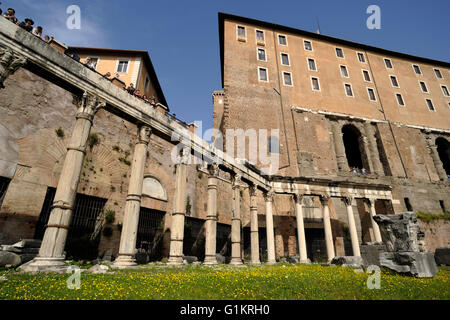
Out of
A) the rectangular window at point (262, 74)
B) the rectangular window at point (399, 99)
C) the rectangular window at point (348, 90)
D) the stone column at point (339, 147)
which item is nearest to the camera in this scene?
the stone column at point (339, 147)

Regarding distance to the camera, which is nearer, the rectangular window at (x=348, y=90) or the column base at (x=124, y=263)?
the column base at (x=124, y=263)

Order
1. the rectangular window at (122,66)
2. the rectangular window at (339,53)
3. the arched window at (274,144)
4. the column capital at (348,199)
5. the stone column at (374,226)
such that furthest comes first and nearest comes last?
the rectangular window at (339,53), the arched window at (274,144), the rectangular window at (122,66), the column capital at (348,199), the stone column at (374,226)

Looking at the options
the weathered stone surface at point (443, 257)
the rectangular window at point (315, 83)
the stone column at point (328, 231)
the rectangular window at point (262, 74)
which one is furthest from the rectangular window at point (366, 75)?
the weathered stone surface at point (443, 257)

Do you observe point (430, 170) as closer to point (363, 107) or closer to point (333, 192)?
point (363, 107)

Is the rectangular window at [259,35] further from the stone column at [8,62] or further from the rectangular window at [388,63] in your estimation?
the stone column at [8,62]

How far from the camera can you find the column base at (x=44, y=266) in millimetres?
5047

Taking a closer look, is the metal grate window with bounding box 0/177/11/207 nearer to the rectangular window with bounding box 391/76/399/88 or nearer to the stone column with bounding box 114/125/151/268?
the stone column with bounding box 114/125/151/268

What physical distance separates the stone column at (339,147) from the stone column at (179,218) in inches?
672

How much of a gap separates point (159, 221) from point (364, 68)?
28.6 meters

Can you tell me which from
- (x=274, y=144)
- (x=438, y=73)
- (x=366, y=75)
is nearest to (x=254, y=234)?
(x=274, y=144)

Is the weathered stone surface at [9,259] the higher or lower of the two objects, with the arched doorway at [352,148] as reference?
lower

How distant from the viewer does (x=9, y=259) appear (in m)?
6.70

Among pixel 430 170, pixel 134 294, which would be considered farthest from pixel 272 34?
pixel 134 294

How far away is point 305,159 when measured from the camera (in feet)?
66.0
